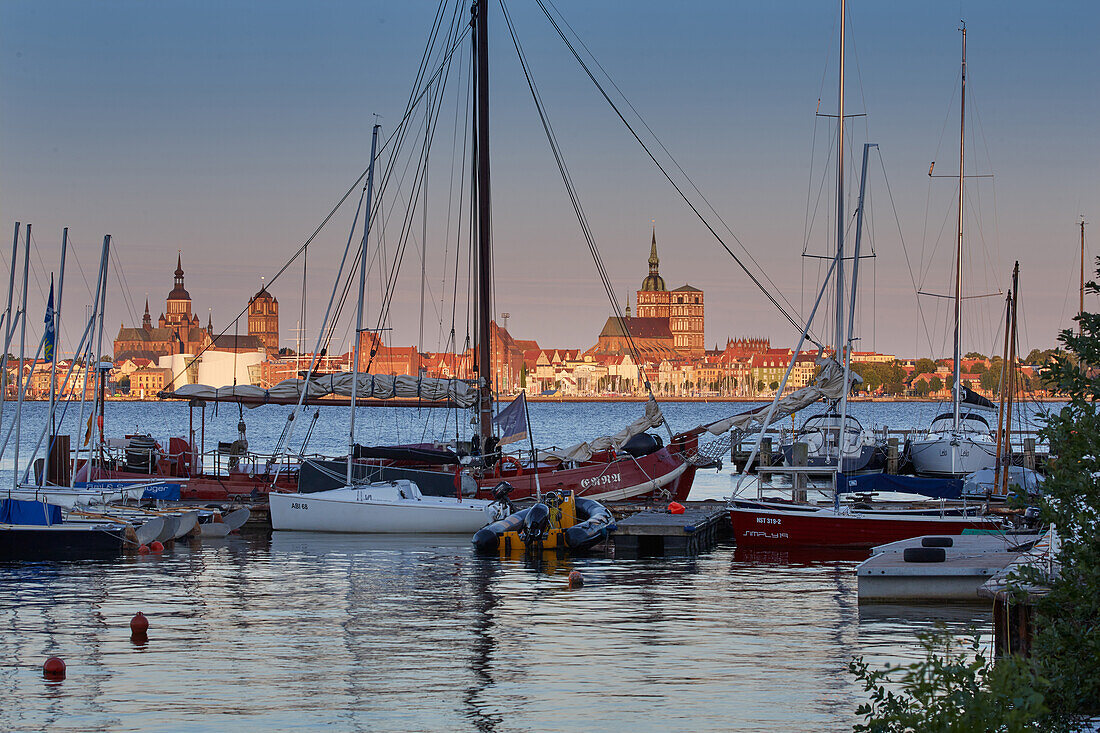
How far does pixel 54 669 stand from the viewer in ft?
44.5

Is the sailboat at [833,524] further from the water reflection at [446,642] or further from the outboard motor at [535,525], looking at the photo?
the outboard motor at [535,525]

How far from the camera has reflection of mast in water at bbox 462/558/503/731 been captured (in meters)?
11.8

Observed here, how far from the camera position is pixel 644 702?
40.7ft

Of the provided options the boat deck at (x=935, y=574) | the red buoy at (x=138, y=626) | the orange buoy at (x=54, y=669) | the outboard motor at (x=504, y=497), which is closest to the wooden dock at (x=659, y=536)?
the outboard motor at (x=504, y=497)

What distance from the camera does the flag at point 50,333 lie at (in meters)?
31.6

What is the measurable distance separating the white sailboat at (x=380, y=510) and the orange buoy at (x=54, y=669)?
1432 centimetres

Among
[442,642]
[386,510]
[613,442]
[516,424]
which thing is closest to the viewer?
[442,642]

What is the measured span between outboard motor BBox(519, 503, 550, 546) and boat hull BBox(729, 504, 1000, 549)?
3.84 m

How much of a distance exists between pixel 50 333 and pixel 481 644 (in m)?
20.7

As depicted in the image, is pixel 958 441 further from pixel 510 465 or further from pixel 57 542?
pixel 57 542

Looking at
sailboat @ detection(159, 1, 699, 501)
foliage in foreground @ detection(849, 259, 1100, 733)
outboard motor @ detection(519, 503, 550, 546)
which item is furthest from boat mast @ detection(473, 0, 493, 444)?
foliage in foreground @ detection(849, 259, 1100, 733)

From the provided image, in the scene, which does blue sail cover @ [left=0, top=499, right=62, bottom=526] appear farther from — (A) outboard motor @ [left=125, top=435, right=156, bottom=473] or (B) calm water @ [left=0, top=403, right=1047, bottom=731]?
(A) outboard motor @ [left=125, top=435, right=156, bottom=473]

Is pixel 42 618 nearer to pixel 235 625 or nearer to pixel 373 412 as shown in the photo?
pixel 235 625

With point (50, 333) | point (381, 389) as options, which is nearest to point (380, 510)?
point (381, 389)
